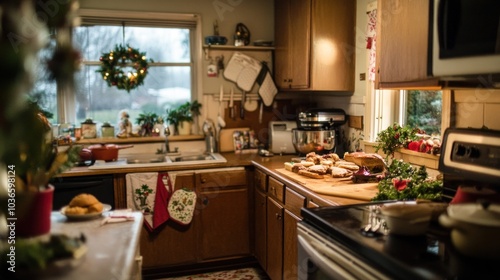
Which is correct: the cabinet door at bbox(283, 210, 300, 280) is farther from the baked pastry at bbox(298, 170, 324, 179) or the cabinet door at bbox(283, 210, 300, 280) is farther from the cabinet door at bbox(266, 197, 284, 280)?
the baked pastry at bbox(298, 170, 324, 179)

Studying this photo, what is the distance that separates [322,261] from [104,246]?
756 mm

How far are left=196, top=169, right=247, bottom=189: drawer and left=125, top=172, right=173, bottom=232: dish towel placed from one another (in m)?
0.23

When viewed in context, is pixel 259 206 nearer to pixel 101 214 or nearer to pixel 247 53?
pixel 247 53

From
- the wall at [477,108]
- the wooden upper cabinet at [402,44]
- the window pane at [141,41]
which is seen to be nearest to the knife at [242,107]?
the window pane at [141,41]

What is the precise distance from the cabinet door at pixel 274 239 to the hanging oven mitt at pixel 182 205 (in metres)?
0.58

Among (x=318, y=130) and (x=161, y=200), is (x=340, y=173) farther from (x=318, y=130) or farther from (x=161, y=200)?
(x=161, y=200)

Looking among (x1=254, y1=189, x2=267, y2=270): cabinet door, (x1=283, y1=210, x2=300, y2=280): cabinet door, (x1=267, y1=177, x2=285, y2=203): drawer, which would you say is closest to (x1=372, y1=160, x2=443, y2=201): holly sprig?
(x1=283, y1=210, x2=300, y2=280): cabinet door

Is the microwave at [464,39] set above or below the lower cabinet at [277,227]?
above

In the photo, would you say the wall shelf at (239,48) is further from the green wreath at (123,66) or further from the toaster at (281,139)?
the toaster at (281,139)

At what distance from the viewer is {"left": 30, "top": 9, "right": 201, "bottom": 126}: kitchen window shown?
355 cm

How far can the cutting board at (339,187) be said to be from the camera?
81.8 inches

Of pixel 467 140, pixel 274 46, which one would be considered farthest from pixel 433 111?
pixel 274 46

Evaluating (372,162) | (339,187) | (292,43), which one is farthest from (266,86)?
(339,187)

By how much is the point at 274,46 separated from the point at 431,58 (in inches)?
92.7
